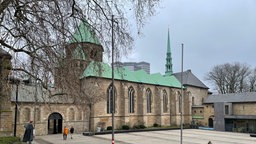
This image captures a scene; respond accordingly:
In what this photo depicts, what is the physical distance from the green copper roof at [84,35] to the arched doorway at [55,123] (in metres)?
30.8

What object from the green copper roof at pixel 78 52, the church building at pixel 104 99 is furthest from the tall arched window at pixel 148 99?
the green copper roof at pixel 78 52

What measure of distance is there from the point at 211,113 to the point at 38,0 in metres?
52.9

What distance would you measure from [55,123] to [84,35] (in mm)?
32497

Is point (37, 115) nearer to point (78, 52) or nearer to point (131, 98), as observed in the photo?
point (131, 98)

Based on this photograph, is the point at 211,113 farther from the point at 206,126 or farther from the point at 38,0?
the point at 38,0

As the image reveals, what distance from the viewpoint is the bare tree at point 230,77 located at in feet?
202

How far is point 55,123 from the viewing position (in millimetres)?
37906

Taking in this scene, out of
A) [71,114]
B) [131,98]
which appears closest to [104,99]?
[71,114]

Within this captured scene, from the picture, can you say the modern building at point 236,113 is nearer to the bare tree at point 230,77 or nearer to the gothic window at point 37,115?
the bare tree at point 230,77

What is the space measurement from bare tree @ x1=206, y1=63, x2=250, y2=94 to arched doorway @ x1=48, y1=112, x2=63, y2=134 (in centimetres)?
3981

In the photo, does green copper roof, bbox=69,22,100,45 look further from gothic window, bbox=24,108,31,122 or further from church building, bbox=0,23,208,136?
gothic window, bbox=24,108,31,122

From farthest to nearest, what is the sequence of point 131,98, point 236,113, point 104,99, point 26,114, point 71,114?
point 236,113
point 131,98
point 71,114
point 26,114
point 104,99

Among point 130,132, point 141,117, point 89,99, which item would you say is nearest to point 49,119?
point 130,132

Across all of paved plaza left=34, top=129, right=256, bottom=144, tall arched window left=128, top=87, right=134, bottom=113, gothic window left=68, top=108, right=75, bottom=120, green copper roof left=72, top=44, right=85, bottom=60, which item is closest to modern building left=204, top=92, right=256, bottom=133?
paved plaza left=34, top=129, right=256, bottom=144
